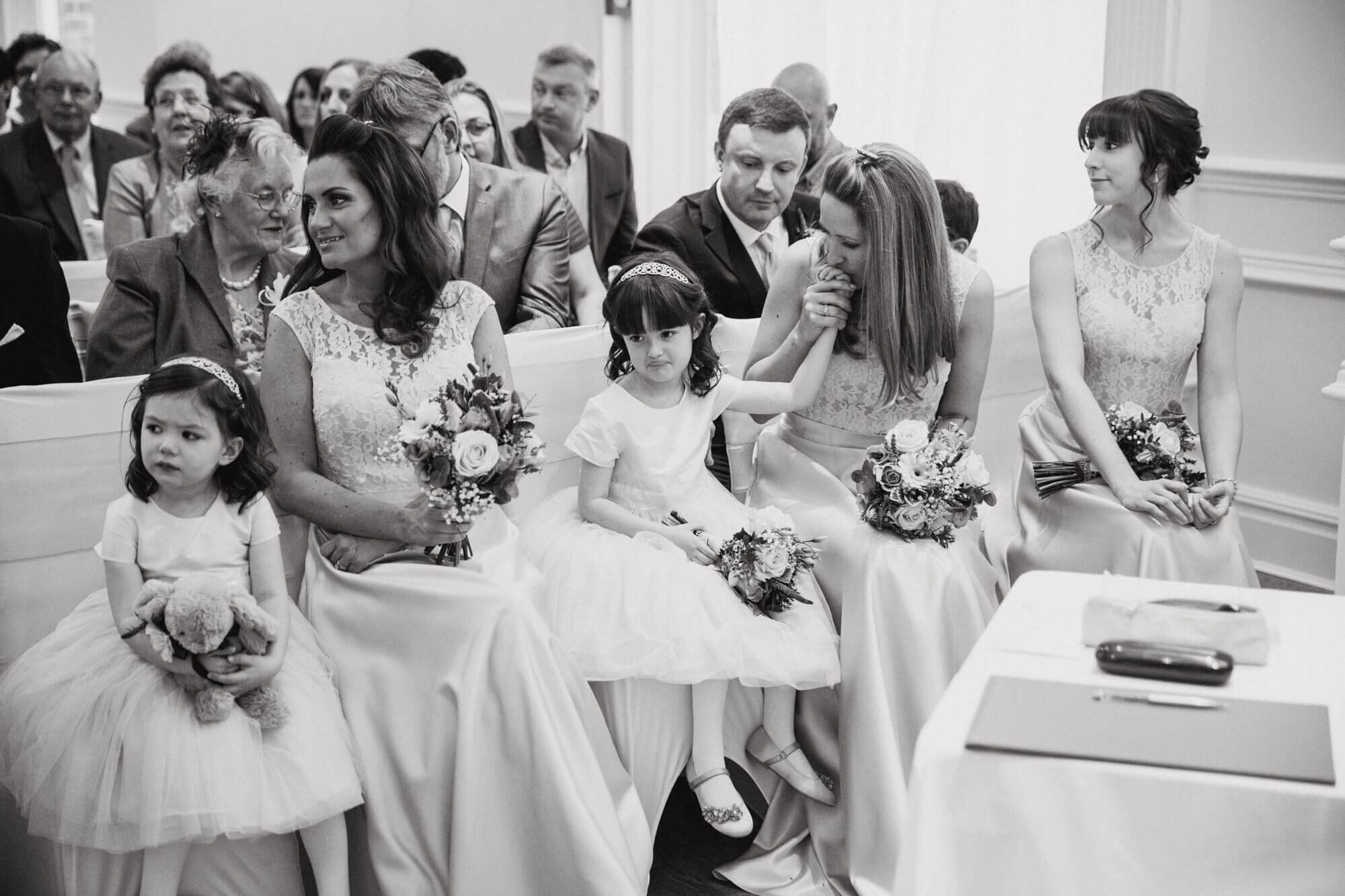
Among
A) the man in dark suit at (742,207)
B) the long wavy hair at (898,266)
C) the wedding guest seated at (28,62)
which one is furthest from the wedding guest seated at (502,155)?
the wedding guest seated at (28,62)

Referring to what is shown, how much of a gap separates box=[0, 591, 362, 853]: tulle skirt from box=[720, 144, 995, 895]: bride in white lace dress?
3.42ft

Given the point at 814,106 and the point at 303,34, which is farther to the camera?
the point at 303,34

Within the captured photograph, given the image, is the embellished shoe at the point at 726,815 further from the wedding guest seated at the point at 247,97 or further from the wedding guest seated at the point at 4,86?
the wedding guest seated at the point at 4,86

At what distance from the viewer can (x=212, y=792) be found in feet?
8.09

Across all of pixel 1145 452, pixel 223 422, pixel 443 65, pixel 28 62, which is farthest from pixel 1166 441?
pixel 28 62

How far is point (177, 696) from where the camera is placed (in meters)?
2.57

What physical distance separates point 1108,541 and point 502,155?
2743 millimetres

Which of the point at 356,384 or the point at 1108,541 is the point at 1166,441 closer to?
the point at 1108,541

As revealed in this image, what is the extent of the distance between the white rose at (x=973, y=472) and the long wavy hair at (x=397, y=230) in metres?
1.20

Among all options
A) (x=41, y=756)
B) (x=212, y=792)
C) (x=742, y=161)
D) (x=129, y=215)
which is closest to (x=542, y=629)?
(x=212, y=792)

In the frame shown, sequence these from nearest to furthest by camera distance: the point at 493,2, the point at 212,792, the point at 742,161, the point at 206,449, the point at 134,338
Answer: the point at 212,792, the point at 206,449, the point at 134,338, the point at 742,161, the point at 493,2

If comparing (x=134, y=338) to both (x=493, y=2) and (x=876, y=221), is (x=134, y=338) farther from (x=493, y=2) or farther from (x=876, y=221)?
(x=493, y=2)

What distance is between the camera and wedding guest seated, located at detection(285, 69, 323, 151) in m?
7.93

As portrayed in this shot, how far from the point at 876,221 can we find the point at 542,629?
125 cm
